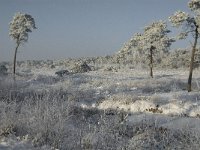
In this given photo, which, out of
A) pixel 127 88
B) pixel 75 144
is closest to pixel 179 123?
pixel 75 144

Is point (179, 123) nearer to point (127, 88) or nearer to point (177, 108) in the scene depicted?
point (177, 108)

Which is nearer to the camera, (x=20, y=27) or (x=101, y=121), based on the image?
(x=101, y=121)

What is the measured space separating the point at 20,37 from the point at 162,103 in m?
43.1

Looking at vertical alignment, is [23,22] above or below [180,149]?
above

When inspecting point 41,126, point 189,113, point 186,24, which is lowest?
point 189,113

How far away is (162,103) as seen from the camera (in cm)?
2231

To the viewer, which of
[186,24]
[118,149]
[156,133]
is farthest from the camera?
[186,24]

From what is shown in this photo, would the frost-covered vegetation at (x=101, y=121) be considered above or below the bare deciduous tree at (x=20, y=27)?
below

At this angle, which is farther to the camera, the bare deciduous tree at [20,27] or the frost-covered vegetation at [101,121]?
the bare deciduous tree at [20,27]

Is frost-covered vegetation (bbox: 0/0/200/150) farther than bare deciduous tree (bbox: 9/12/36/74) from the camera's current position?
No

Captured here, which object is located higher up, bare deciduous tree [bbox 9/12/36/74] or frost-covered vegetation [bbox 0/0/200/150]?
bare deciduous tree [bbox 9/12/36/74]

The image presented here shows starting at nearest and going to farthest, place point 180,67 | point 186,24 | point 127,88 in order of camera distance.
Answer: point 127,88 → point 186,24 → point 180,67

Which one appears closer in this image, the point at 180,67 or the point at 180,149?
the point at 180,149

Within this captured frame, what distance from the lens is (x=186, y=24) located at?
38219 millimetres
